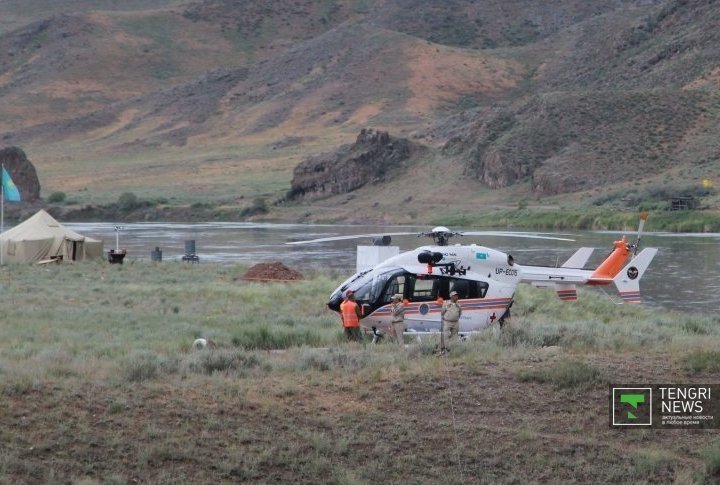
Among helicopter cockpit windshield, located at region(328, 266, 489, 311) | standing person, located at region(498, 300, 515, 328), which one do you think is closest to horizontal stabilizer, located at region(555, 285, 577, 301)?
standing person, located at region(498, 300, 515, 328)

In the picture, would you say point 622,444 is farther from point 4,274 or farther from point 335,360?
point 4,274

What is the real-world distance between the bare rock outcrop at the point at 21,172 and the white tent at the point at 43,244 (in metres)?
53.1

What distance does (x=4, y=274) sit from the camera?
114 feet

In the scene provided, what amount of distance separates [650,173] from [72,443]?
73626 millimetres

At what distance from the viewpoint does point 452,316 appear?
1827cm

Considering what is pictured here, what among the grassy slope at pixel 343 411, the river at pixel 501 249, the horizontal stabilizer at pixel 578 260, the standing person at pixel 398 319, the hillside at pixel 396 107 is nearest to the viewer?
the grassy slope at pixel 343 411

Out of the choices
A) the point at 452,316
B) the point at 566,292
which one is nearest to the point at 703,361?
the point at 452,316

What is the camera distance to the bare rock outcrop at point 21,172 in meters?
93.0

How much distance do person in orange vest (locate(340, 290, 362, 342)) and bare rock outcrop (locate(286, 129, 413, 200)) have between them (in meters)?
78.3

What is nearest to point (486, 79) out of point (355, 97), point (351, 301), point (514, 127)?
point (355, 97)

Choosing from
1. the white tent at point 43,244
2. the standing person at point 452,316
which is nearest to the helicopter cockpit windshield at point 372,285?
the standing person at point 452,316

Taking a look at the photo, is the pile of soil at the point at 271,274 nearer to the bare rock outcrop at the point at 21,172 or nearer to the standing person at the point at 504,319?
the standing person at the point at 504,319

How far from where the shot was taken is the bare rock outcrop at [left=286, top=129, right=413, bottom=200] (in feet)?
323

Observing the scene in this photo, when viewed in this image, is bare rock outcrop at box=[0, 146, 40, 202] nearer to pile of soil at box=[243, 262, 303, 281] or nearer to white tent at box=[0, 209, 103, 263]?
white tent at box=[0, 209, 103, 263]
